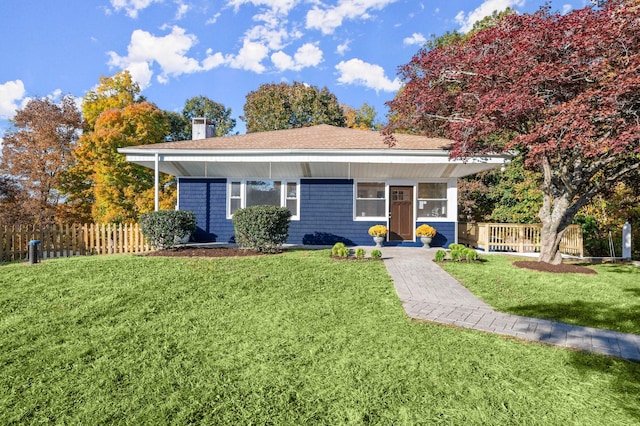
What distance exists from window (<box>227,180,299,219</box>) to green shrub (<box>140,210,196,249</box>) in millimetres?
2907

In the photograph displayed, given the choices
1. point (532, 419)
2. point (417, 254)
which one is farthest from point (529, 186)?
point (532, 419)

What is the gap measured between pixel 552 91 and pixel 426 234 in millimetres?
5564

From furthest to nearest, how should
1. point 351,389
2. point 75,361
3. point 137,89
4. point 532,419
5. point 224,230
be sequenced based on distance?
point 137,89
point 224,230
point 75,361
point 351,389
point 532,419

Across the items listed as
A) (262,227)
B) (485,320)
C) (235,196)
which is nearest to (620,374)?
(485,320)

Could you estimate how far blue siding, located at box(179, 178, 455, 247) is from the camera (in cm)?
1200

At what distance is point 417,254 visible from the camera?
9.77 metres

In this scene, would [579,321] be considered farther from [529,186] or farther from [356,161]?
[529,186]

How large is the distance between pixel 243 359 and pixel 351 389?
1.12m

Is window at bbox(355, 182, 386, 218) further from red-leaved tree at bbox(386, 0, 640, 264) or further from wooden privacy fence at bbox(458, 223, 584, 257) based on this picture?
wooden privacy fence at bbox(458, 223, 584, 257)

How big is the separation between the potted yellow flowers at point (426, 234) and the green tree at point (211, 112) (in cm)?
2777

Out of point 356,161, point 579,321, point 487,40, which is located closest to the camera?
point 579,321

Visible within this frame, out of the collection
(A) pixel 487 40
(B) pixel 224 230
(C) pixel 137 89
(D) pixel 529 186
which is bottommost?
(B) pixel 224 230

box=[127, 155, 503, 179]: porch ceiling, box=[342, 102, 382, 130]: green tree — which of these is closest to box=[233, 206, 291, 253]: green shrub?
box=[127, 155, 503, 179]: porch ceiling

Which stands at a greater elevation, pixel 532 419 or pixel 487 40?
pixel 487 40
